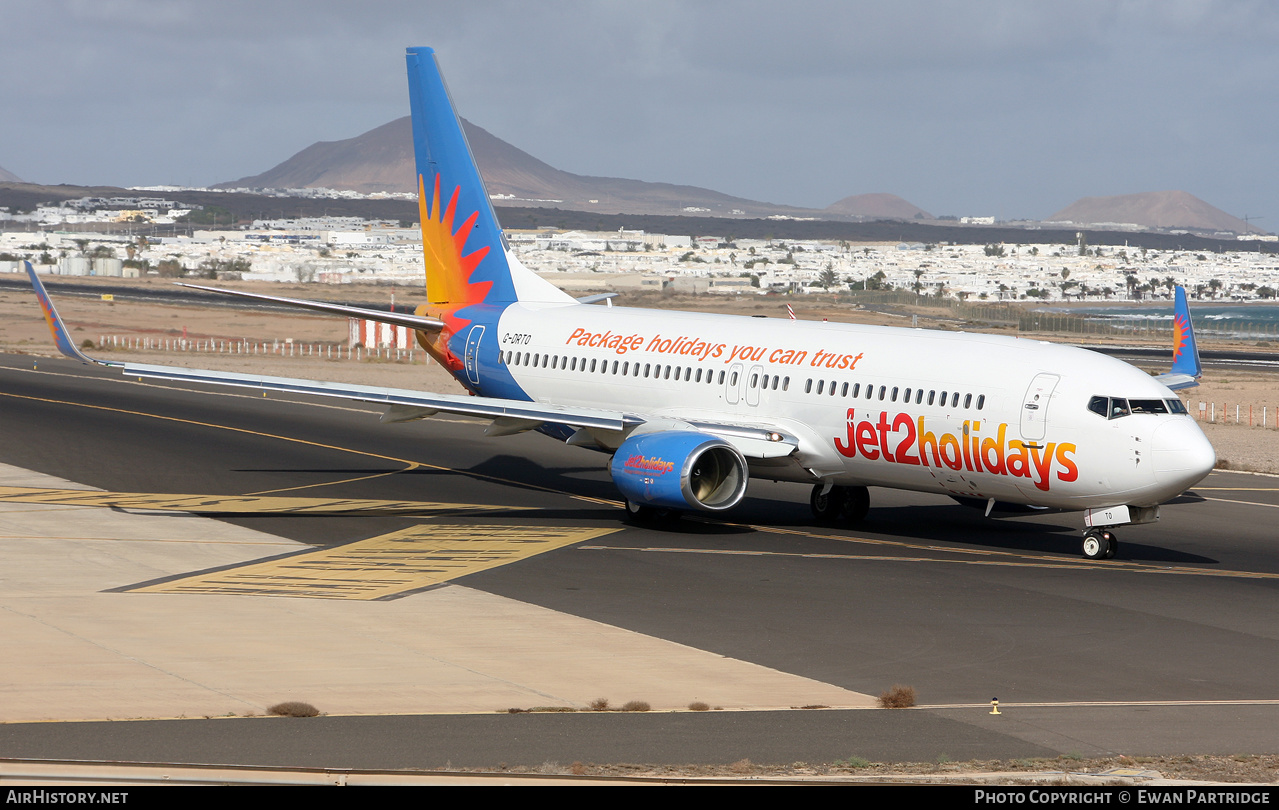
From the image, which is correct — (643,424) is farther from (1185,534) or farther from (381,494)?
(1185,534)

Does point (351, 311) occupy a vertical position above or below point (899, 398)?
above

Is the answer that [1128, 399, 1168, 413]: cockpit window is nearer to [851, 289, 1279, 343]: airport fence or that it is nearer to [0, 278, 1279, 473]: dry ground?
[0, 278, 1279, 473]: dry ground

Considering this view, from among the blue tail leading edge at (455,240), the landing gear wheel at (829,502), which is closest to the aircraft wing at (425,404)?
the landing gear wheel at (829,502)

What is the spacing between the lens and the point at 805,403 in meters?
33.6

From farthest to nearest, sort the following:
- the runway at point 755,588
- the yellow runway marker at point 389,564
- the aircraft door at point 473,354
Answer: the aircraft door at point 473,354
the yellow runway marker at point 389,564
the runway at point 755,588

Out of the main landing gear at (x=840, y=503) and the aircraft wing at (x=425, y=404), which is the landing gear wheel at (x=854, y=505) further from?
the aircraft wing at (x=425, y=404)

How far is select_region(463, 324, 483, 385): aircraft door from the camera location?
134 ft

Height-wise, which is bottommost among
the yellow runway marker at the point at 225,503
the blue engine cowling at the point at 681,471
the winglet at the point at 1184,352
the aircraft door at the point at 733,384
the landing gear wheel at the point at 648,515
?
the yellow runway marker at the point at 225,503

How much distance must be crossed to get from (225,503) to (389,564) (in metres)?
9.52

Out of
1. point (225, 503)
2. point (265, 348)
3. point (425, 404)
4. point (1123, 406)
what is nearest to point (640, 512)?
point (425, 404)

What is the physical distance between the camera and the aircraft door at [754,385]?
114ft

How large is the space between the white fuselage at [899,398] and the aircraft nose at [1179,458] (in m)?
0.03

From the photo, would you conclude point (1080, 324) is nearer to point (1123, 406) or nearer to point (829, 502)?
point (829, 502)

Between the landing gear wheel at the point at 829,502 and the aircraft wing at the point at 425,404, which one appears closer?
the aircraft wing at the point at 425,404
